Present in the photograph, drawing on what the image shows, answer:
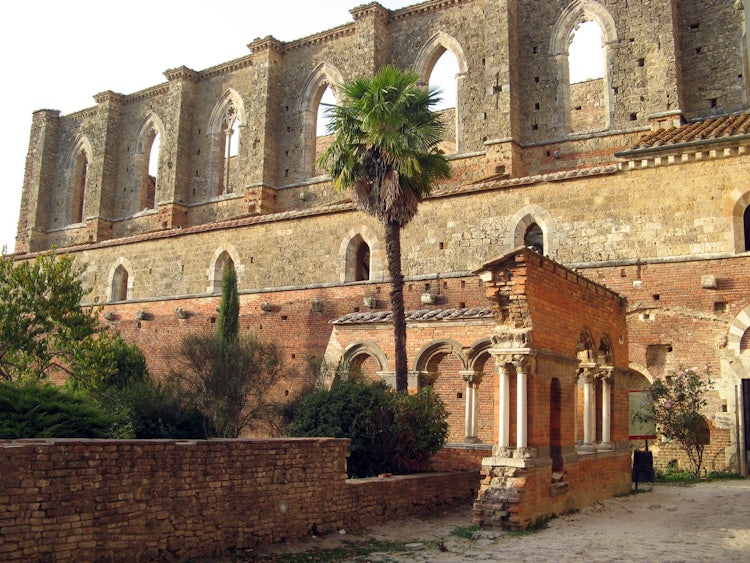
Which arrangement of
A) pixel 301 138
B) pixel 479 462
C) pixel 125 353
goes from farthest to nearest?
pixel 301 138
pixel 125 353
pixel 479 462

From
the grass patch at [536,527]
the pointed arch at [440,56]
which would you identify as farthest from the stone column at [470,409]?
the pointed arch at [440,56]

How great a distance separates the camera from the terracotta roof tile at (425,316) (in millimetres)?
17892

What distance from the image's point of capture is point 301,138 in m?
31.0

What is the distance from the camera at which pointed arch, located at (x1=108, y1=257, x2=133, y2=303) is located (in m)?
27.6

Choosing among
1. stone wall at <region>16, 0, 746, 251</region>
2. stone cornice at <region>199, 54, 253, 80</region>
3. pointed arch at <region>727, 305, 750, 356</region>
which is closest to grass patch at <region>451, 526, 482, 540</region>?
pointed arch at <region>727, 305, 750, 356</region>

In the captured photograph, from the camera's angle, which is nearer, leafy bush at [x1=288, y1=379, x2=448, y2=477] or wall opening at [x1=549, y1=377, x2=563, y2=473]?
wall opening at [x1=549, y1=377, x2=563, y2=473]

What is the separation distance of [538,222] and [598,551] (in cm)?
1124

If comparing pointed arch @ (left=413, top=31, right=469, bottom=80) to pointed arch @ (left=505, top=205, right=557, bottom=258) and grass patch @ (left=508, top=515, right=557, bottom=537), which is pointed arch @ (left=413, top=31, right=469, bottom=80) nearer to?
pointed arch @ (left=505, top=205, right=557, bottom=258)

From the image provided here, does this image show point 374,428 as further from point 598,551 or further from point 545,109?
point 545,109

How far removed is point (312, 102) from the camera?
3127 cm

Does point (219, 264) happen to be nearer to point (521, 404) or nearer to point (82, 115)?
point (521, 404)

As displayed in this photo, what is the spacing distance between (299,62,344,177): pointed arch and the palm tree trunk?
14217 millimetres

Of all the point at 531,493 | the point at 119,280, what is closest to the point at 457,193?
the point at 531,493

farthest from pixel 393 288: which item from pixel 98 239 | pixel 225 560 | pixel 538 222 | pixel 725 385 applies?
pixel 98 239
